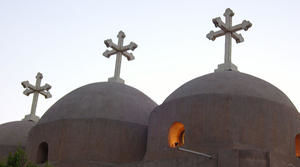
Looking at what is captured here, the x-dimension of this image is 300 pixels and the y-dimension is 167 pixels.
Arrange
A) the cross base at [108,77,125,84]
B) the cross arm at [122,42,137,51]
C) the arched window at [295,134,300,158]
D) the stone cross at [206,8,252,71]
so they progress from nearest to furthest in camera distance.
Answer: the arched window at [295,134,300,158]
the stone cross at [206,8,252,71]
the cross base at [108,77,125,84]
the cross arm at [122,42,137,51]

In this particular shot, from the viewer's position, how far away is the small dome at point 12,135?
22.6m

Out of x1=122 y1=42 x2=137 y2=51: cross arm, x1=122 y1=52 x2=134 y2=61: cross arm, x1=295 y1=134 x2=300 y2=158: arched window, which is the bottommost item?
x1=295 y1=134 x2=300 y2=158: arched window

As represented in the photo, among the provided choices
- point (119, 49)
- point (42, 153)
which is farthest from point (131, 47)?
point (42, 153)

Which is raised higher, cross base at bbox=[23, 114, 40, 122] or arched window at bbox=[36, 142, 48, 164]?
cross base at bbox=[23, 114, 40, 122]

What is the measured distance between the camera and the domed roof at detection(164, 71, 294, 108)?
16656mm

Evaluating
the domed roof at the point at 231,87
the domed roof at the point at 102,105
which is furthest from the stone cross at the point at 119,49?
the domed roof at the point at 231,87

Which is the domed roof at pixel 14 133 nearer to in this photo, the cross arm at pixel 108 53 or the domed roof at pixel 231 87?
the cross arm at pixel 108 53

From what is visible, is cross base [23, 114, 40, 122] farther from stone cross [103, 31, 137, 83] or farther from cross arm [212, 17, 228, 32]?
cross arm [212, 17, 228, 32]

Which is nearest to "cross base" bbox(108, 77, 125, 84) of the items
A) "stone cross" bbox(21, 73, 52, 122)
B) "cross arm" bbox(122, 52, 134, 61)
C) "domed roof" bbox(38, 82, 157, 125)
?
"domed roof" bbox(38, 82, 157, 125)

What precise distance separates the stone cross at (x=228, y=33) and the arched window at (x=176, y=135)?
10.5 feet

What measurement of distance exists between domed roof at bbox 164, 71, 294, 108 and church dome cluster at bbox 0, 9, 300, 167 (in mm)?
32

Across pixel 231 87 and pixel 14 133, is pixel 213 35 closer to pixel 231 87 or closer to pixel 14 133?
pixel 231 87

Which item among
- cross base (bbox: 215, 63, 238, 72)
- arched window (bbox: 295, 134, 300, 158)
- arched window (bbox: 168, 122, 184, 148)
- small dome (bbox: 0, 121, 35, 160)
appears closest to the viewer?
arched window (bbox: 168, 122, 184, 148)

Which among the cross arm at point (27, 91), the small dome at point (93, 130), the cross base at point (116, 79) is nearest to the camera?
the small dome at point (93, 130)
